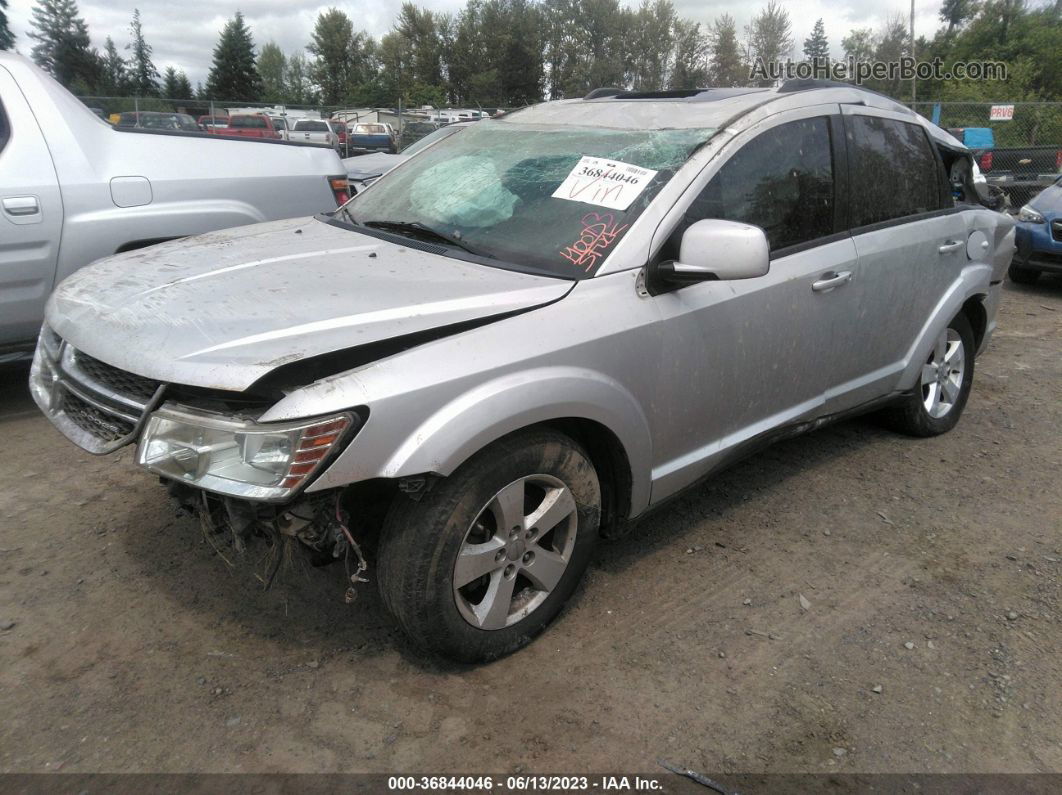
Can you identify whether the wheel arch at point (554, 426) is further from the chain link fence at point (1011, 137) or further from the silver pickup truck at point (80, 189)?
the chain link fence at point (1011, 137)

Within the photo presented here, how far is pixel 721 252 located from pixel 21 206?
11.9ft

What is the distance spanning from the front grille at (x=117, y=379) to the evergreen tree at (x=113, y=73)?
61.2m

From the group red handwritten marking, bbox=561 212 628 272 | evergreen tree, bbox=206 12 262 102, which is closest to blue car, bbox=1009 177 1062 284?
red handwritten marking, bbox=561 212 628 272

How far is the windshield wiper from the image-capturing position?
9.39 ft

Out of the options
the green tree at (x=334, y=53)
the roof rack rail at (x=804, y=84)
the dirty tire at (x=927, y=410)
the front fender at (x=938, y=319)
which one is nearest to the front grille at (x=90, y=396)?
the roof rack rail at (x=804, y=84)

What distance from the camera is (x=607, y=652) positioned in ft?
8.85

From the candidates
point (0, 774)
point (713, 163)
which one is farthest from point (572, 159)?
point (0, 774)

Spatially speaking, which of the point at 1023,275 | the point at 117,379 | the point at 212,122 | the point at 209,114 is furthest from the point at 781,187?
the point at 212,122

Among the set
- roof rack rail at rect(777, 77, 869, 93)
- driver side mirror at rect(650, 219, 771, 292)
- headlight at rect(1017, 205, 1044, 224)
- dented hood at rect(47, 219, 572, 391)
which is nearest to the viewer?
dented hood at rect(47, 219, 572, 391)

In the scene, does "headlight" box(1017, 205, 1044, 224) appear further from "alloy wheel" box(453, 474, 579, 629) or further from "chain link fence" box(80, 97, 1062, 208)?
"alloy wheel" box(453, 474, 579, 629)

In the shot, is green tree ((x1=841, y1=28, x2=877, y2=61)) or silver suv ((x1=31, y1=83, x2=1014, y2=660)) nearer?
silver suv ((x1=31, y1=83, x2=1014, y2=660))

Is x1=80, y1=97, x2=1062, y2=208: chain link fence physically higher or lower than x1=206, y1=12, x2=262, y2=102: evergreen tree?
lower

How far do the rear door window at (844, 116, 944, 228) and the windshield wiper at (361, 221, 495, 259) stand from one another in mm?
1756

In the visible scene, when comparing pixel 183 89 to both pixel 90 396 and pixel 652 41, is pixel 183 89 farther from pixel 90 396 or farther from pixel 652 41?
pixel 90 396
